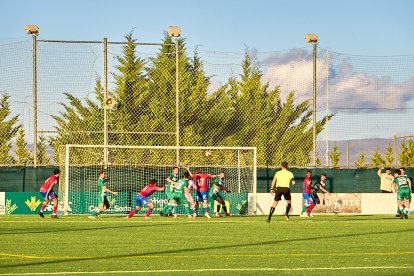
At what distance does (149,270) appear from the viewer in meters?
15.4

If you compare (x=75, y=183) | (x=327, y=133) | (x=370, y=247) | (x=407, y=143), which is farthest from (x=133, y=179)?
(x=370, y=247)

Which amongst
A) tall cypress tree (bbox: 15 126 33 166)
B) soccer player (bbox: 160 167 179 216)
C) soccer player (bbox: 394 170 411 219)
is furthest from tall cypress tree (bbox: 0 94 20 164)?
soccer player (bbox: 394 170 411 219)

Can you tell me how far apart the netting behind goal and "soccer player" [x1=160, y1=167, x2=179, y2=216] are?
2.68 meters

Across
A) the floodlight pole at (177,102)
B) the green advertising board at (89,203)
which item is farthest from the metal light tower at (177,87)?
the green advertising board at (89,203)

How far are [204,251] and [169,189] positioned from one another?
2278 centimetres

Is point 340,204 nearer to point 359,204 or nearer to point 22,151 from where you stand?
point 359,204

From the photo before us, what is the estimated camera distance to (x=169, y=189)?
139ft

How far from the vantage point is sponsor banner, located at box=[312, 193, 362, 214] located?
48000 mm

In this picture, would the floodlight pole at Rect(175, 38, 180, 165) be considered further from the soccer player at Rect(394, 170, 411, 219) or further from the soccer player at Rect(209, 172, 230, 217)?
the soccer player at Rect(394, 170, 411, 219)

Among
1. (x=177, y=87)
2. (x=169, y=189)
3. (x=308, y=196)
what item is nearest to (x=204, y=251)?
(x=169, y=189)

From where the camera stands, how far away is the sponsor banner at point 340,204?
48000 mm

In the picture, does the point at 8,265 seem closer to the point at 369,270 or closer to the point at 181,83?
the point at 369,270

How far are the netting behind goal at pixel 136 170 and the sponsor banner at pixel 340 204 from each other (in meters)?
3.38

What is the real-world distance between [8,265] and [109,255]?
2.59 m
